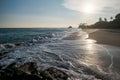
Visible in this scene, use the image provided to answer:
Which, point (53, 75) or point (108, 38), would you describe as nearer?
point (53, 75)

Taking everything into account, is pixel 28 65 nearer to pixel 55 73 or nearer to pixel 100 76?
pixel 55 73

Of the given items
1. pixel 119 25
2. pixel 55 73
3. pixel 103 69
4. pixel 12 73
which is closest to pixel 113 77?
Result: pixel 103 69

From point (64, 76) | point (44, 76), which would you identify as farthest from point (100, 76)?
point (44, 76)

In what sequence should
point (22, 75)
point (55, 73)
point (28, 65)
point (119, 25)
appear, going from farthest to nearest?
point (119, 25) → point (28, 65) → point (55, 73) → point (22, 75)

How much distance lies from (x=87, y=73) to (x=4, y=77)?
4.12m

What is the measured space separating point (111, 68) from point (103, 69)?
50 cm

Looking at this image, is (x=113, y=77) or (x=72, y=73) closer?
(x=113, y=77)

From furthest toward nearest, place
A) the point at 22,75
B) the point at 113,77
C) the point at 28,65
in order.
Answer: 1. the point at 28,65
2. the point at 113,77
3. the point at 22,75

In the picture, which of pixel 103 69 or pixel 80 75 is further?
pixel 103 69

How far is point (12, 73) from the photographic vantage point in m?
6.32

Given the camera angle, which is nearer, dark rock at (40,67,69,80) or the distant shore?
dark rock at (40,67,69,80)

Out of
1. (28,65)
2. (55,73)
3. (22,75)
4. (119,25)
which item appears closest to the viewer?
(22,75)

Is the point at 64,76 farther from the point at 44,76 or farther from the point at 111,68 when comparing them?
the point at 111,68

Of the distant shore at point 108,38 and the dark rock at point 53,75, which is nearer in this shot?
the dark rock at point 53,75
